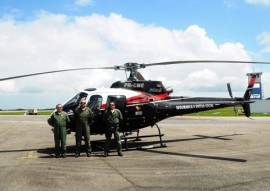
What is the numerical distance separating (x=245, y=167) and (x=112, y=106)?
4930 millimetres

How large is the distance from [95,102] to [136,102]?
6.13 feet

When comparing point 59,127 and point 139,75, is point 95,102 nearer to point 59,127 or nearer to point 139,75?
point 59,127

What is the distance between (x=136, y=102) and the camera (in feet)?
40.9

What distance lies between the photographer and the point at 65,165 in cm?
884

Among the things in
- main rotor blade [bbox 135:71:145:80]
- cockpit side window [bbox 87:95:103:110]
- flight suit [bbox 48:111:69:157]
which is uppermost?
main rotor blade [bbox 135:71:145:80]

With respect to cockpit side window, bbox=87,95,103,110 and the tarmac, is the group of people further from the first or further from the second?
cockpit side window, bbox=87,95,103,110

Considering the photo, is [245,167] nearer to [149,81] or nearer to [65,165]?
[65,165]

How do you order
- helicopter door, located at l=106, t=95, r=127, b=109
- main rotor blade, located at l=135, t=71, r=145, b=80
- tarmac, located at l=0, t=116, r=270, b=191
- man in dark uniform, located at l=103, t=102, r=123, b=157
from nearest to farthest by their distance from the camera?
tarmac, located at l=0, t=116, r=270, b=191 < man in dark uniform, located at l=103, t=102, r=123, b=157 < helicopter door, located at l=106, t=95, r=127, b=109 < main rotor blade, located at l=135, t=71, r=145, b=80

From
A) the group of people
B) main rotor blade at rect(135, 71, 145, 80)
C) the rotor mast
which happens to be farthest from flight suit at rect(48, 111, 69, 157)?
main rotor blade at rect(135, 71, 145, 80)

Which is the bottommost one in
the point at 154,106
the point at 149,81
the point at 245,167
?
the point at 245,167

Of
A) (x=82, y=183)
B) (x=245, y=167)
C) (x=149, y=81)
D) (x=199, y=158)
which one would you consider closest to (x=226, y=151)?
(x=199, y=158)

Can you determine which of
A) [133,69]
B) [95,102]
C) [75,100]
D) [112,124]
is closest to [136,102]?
[133,69]

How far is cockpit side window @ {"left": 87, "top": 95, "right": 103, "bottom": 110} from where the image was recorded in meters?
11.5

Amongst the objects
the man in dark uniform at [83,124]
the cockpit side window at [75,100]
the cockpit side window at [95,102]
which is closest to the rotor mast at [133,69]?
the cockpit side window at [95,102]
